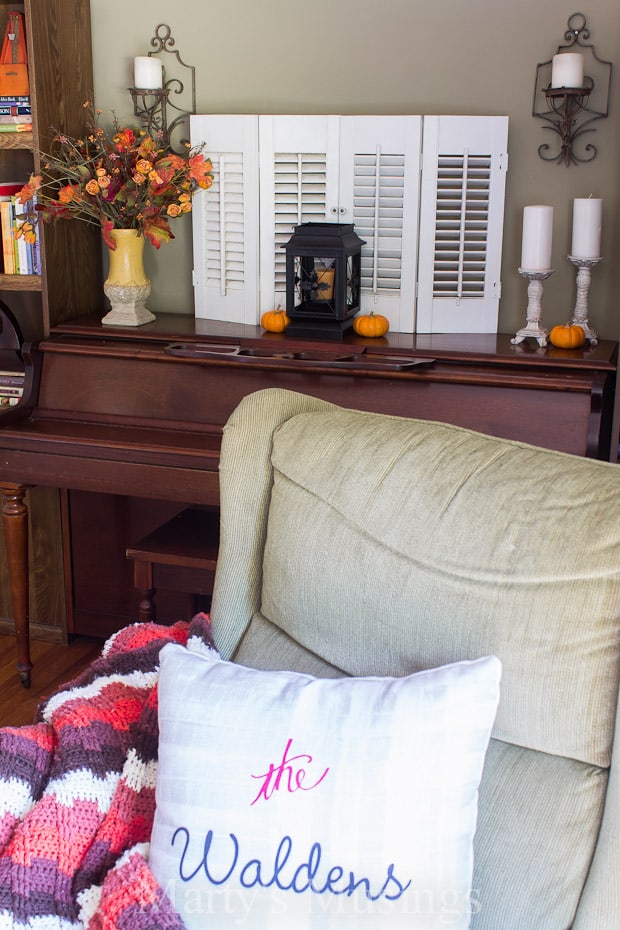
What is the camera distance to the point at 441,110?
9.17 feet

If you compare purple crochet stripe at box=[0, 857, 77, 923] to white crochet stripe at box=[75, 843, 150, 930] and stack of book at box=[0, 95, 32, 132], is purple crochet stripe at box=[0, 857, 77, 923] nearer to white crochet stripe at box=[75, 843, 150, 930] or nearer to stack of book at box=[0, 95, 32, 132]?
white crochet stripe at box=[75, 843, 150, 930]

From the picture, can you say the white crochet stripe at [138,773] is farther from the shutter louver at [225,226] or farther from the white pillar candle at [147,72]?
the white pillar candle at [147,72]

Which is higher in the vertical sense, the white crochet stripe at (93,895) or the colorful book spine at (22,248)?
the colorful book spine at (22,248)

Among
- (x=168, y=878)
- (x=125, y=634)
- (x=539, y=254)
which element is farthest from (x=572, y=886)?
(x=539, y=254)

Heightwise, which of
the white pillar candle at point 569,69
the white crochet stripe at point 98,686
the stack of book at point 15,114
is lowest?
the white crochet stripe at point 98,686

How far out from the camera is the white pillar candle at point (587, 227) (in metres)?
2.60

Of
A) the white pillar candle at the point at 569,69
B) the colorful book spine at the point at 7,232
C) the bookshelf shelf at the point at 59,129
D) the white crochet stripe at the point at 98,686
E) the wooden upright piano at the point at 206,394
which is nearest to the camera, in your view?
the white crochet stripe at the point at 98,686

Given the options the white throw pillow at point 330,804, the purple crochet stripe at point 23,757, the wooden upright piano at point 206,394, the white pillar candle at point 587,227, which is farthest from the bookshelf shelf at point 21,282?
the white throw pillow at point 330,804

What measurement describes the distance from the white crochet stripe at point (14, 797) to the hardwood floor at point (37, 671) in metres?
1.44

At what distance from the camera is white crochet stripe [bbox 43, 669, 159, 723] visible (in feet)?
4.95

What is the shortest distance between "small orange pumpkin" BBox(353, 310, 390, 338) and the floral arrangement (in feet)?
1.88

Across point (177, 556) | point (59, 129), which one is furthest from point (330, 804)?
point (59, 129)

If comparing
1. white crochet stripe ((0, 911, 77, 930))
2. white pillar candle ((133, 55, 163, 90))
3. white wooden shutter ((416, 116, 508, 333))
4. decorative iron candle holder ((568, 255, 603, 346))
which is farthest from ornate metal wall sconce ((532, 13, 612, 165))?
white crochet stripe ((0, 911, 77, 930))

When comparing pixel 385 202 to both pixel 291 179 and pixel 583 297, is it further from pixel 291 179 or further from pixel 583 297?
pixel 583 297
